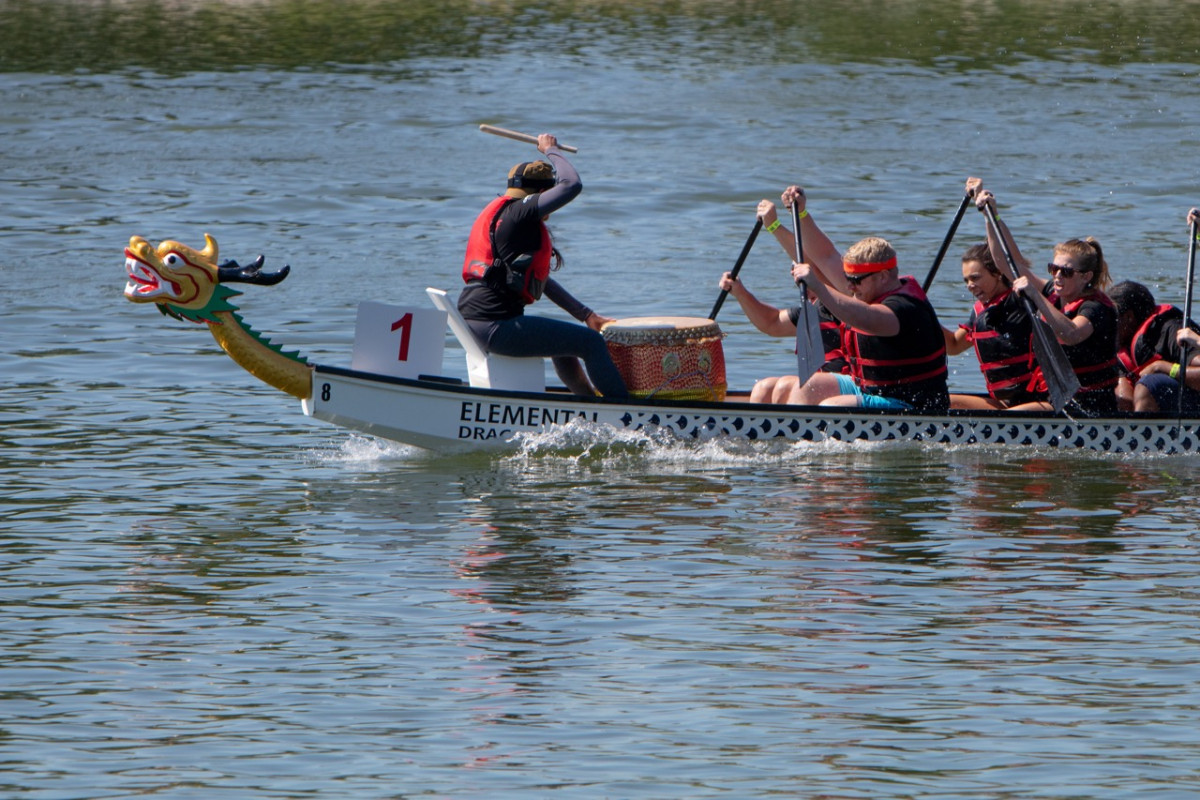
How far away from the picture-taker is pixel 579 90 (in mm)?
31391

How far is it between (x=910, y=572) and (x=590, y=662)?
2.12m

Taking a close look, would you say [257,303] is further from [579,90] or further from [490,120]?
[579,90]

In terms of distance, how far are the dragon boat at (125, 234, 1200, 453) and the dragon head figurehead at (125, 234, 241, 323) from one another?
0.02m

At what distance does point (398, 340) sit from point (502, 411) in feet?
2.44

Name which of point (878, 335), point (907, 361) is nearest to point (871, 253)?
point (878, 335)

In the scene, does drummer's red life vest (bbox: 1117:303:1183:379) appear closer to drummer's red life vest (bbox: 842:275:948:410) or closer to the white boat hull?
the white boat hull

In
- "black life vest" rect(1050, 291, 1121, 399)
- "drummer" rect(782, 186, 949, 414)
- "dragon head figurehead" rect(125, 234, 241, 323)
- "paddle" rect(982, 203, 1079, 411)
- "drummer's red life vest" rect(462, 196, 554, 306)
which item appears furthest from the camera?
"black life vest" rect(1050, 291, 1121, 399)

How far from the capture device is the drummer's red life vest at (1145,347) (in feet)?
40.1

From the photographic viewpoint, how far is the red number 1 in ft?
37.6

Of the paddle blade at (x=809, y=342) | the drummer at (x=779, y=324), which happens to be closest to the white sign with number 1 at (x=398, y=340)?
the drummer at (x=779, y=324)

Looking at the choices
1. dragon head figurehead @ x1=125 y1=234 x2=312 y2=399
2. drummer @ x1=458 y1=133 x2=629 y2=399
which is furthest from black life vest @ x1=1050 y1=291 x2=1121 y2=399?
dragon head figurehead @ x1=125 y1=234 x2=312 y2=399

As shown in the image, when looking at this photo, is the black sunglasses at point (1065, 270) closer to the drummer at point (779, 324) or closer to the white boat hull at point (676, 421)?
the white boat hull at point (676, 421)

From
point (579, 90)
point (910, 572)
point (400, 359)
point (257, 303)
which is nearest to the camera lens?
point (910, 572)

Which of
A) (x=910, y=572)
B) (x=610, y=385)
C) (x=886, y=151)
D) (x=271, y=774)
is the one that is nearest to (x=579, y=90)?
(x=886, y=151)
